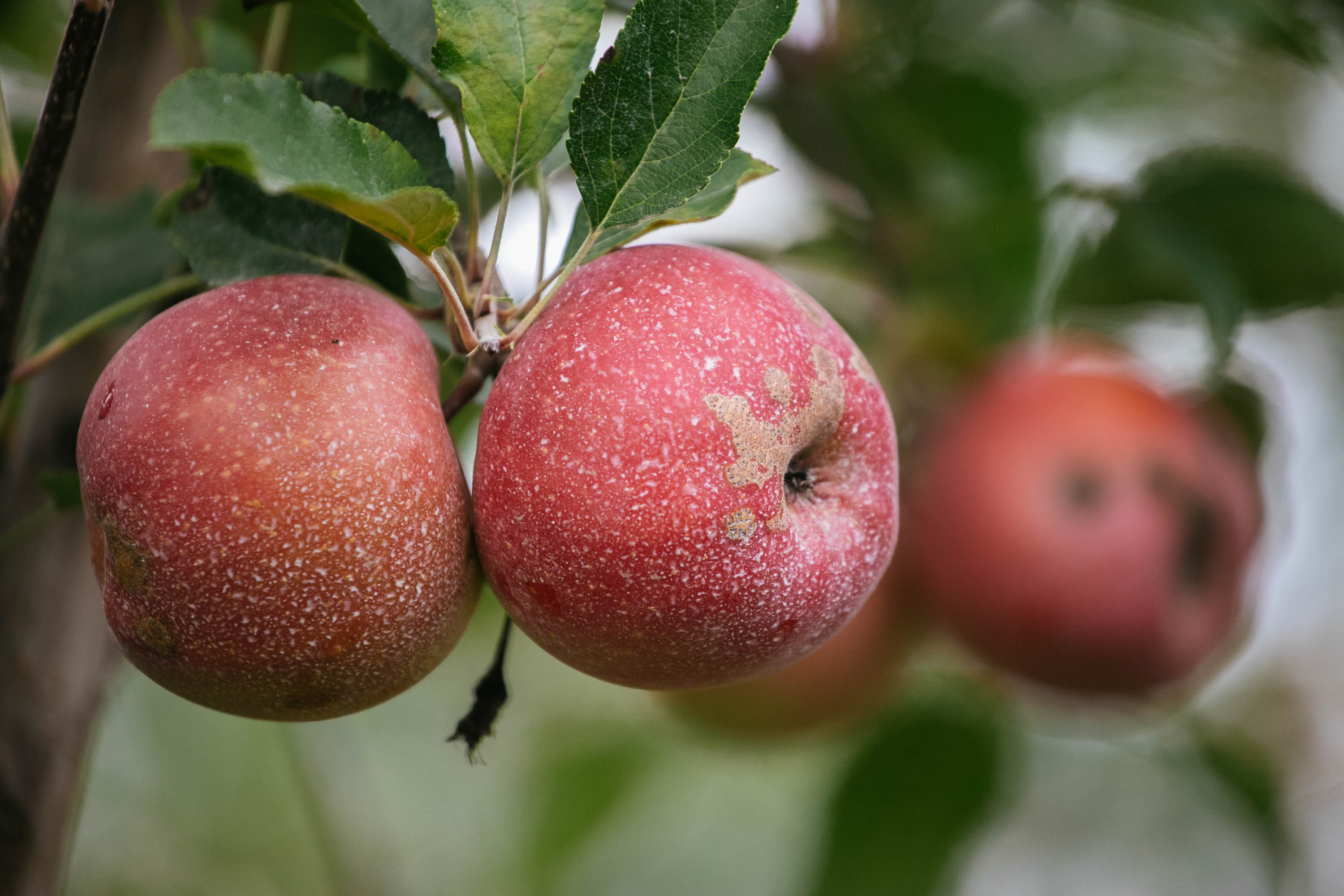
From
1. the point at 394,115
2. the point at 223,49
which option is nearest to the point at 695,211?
the point at 394,115

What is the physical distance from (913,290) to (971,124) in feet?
0.81

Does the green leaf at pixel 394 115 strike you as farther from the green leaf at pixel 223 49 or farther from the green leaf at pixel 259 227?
the green leaf at pixel 223 49

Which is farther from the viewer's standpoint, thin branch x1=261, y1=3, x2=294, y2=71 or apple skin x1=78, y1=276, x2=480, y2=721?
thin branch x1=261, y1=3, x2=294, y2=71

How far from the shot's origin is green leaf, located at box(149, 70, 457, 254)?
0.41 metres

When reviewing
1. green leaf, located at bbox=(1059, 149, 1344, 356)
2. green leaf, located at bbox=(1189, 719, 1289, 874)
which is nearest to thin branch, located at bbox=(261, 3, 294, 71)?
green leaf, located at bbox=(1059, 149, 1344, 356)

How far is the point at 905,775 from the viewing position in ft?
4.88

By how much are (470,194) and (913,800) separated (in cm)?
121

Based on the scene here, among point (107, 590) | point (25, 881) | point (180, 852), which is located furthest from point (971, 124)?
point (180, 852)

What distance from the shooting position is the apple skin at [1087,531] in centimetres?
116

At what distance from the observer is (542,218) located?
0.66 meters

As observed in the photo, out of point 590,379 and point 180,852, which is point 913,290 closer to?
point 590,379

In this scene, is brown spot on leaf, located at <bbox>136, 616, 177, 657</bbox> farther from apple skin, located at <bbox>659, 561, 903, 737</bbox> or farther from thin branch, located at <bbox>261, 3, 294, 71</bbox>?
apple skin, located at <bbox>659, 561, 903, 737</bbox>

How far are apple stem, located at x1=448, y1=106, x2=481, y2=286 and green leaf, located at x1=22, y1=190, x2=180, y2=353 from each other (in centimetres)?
30

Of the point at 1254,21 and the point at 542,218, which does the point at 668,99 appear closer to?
the point at 542,218
